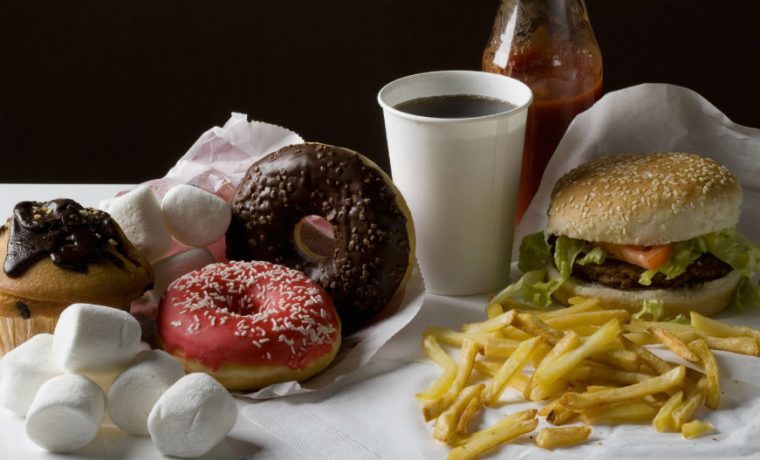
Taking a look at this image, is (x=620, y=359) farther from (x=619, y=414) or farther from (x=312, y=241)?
(x=312, y=241)

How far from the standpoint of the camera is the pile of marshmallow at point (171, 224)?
2.59m

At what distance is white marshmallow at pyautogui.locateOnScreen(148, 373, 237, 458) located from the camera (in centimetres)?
207

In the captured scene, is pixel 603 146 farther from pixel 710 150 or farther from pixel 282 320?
pixel 282 320

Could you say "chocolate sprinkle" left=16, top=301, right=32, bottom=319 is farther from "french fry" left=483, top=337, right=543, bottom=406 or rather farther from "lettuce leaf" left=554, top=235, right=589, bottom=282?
"lettuce leaf" left=554, top=235, right=589, bottom=282

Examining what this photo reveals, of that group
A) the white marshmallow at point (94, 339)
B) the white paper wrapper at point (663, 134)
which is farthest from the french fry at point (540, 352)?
the white marshmallow at point (94, 339)

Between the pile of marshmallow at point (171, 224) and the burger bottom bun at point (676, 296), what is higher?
the pile of marshmallow at point (171, 224)

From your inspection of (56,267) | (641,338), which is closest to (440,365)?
(641,338)

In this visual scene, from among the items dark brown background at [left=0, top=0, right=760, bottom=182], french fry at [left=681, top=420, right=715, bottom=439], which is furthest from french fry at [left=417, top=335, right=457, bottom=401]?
dark brown background at [left=0, top=0, right=760, bottom=182]

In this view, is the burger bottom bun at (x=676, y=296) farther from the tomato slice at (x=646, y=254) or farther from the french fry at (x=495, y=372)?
the french fry at (x=495, y=372)

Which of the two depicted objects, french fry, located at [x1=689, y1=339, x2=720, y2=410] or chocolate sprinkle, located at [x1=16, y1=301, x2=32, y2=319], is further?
chocolate sprinkle, located at [x1=16, y1=301, x2=32, y2=319]

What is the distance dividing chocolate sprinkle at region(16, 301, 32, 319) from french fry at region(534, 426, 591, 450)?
106 cm

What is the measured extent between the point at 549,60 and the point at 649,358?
3.10 ft

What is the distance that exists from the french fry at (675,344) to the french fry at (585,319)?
3.7 inches

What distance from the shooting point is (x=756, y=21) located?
4516 mm
